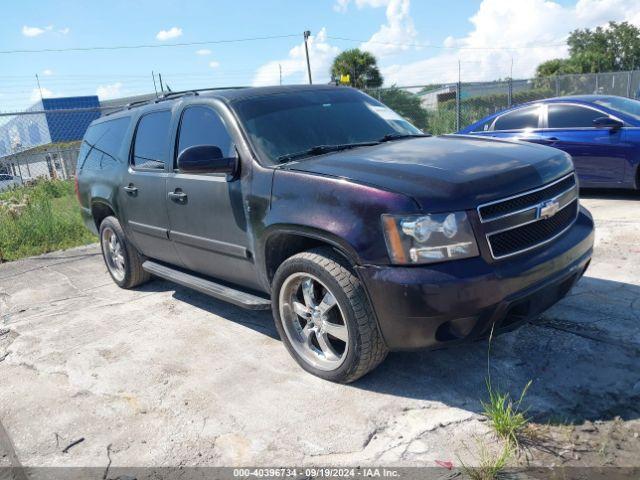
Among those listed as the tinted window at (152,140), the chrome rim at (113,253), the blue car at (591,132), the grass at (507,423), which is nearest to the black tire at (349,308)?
the grass at (507,423)

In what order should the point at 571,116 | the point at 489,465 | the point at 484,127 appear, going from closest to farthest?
the point at 489,465 → the point at 571,116 → the point at 484,127

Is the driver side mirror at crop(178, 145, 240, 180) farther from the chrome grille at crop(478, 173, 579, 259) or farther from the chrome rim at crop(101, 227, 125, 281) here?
the chrome rim at crop(101, 227, 125, 281)

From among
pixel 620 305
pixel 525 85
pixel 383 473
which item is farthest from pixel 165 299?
pixel 525 85

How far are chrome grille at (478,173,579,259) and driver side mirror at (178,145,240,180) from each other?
1.69 metres

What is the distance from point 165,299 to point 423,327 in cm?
326

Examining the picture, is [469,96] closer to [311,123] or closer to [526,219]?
[311,123]

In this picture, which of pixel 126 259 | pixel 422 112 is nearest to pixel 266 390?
pixel 126 259

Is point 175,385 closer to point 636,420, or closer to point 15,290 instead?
point 636,420

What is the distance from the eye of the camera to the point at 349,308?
2912 mm

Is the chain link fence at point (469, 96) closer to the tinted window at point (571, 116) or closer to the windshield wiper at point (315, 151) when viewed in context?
the tinted window at point (571, 116)

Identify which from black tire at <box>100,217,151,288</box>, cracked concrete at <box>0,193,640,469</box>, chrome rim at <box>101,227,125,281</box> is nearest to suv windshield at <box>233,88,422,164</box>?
cracked concrete at <box>0,193,640,469</box>

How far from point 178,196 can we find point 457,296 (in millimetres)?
2420

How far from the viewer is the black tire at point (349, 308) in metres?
2.90

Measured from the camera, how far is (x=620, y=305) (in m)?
3.95
